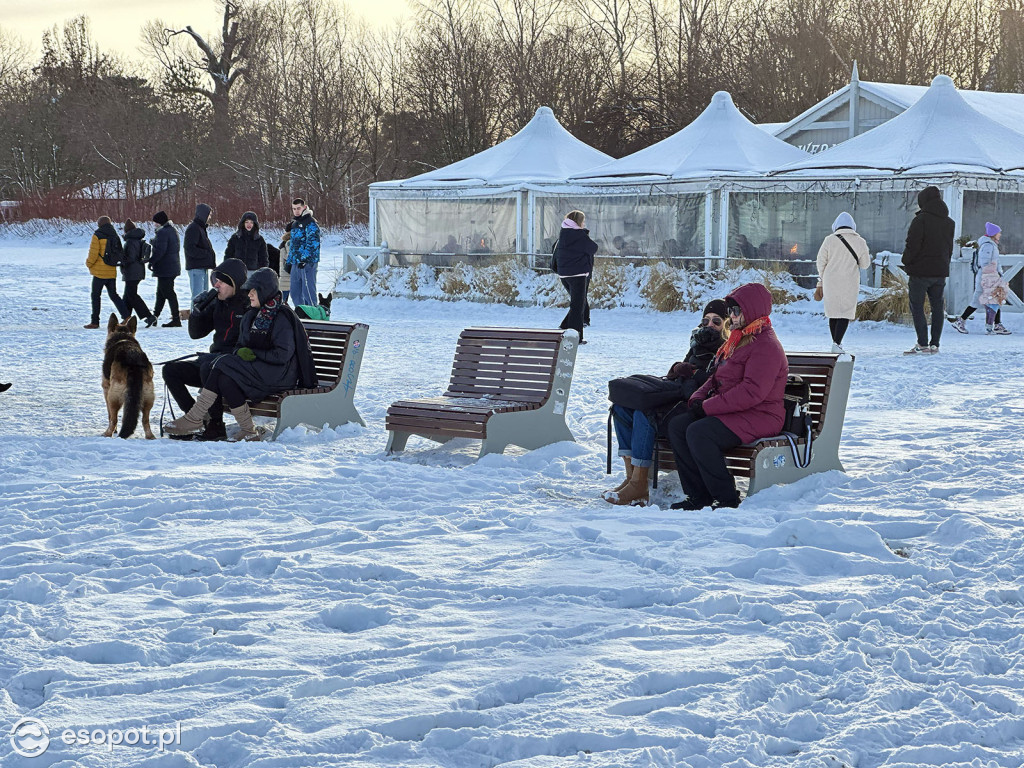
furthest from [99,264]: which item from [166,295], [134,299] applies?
[166,295]

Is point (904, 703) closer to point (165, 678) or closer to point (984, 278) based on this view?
point (165, 678)

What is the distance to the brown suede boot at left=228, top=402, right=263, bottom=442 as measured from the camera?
7.97 meters

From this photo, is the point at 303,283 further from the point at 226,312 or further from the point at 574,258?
the point at 226,312

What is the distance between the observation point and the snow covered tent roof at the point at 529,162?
24.0 metres

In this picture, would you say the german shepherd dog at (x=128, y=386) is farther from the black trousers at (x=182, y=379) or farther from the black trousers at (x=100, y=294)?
the black trousers at (x=100, y=294)

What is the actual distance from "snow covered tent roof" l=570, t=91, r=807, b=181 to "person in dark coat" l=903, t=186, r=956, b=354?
7.62 metres

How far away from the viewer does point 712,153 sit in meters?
21.8

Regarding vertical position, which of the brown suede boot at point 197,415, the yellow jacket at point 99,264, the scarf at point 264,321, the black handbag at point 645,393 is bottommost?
the brown suede boot at point 197,415

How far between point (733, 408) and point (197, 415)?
11.8 feet

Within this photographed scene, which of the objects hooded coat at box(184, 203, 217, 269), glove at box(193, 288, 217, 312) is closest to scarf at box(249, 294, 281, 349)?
glove at box(193, 288, 217, 312)

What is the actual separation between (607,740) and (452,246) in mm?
21969

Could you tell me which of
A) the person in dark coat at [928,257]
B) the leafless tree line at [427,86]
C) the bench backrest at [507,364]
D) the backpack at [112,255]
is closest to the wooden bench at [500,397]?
the bench backrest at [507,364]

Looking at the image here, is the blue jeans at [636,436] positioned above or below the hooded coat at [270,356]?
below

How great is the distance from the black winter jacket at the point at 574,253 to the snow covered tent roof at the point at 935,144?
256 inches
